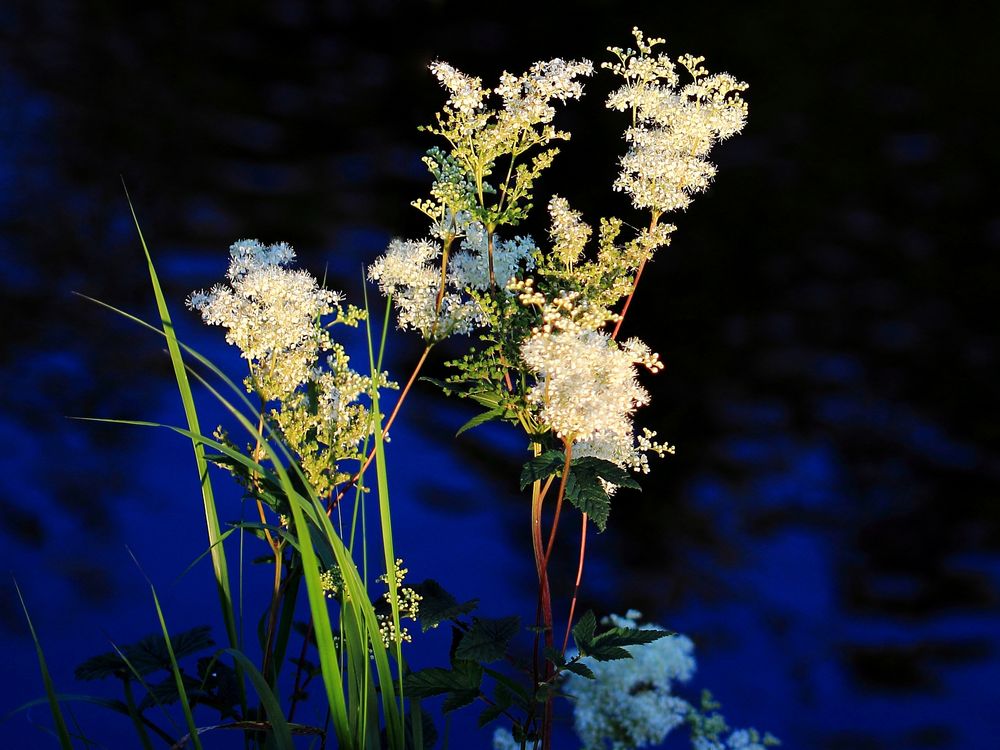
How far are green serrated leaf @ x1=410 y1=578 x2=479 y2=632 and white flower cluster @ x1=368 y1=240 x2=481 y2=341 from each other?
0.89ft

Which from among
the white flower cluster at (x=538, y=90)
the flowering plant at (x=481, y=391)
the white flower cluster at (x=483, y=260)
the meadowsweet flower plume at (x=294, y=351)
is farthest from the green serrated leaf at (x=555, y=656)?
the white flower cluster at (x=538, y=90)

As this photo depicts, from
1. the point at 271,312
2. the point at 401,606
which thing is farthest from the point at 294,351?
the point at 401,606

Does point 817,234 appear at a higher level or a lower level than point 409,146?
lower

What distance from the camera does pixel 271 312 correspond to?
1166 mm

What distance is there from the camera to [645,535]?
2.29 m

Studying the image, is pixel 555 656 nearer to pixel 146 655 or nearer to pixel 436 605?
pixel 436 605

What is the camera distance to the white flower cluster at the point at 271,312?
1165 millimetres

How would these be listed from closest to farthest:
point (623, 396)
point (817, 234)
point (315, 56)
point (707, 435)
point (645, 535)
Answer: point (623, 396)
point (645, 535)
point (707, 435)
point (817, 234)
point (315, 56)

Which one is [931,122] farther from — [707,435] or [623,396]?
[623,396]

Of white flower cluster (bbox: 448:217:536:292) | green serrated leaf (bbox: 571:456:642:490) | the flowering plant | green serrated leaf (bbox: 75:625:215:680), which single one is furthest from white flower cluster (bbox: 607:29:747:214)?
green serrated leaf (bbox: 75:625:215:680)

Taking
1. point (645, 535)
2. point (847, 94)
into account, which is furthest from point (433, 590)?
point (847, 94)

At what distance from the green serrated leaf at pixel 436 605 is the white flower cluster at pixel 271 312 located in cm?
26

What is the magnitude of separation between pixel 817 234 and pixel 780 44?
33.6 inches

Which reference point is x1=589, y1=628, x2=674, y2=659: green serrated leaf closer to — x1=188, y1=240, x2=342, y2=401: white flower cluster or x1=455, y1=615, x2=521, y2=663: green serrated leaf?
x1=455, y1=615, x2=521, y2=663: green serrated leaf
